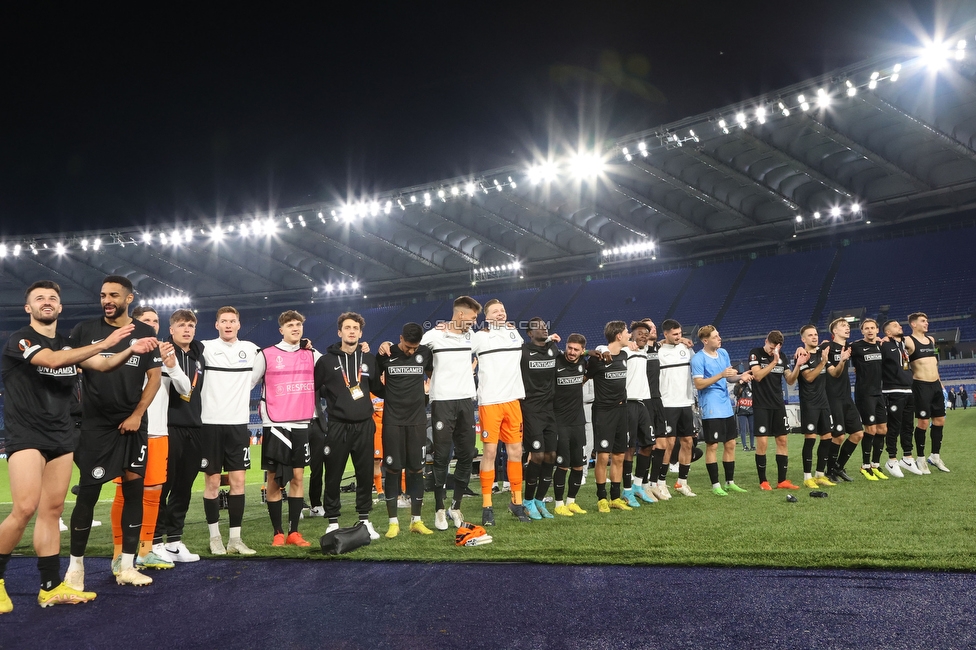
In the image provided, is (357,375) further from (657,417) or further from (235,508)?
(657,417)

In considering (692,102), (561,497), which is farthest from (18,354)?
(692,102)

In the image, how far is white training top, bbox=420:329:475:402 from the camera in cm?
695

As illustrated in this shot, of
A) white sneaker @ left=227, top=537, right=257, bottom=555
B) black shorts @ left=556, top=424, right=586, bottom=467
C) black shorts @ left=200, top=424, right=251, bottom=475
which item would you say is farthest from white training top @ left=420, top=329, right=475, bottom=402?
white sneaker @ left=227, top=537, right=257, bottom=555

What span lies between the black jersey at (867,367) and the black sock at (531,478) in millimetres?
5239

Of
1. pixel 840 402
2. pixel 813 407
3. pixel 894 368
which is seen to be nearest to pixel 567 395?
pixel 813 407

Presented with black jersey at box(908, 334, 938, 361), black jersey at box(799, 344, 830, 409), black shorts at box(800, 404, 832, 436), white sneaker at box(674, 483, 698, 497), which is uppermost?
black jersey at box(908, 334, 938, 361)

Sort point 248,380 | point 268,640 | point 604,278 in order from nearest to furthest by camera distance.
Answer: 1. point 268,640
2. point 248,380
3. point 604,278

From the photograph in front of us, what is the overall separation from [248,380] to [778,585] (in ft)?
15.6

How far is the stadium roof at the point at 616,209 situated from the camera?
2434 centimetres

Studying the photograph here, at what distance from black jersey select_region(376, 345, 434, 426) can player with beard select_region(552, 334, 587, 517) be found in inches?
66.9

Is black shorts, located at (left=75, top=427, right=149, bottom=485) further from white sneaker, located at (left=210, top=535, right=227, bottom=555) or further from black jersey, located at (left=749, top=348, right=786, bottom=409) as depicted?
black jersey, located at (left=749, top=348, right=786, bottom=409)

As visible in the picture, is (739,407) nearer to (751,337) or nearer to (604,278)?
(751,337)

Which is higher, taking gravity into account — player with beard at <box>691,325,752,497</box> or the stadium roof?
the stadium roof

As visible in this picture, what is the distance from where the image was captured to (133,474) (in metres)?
5.07
